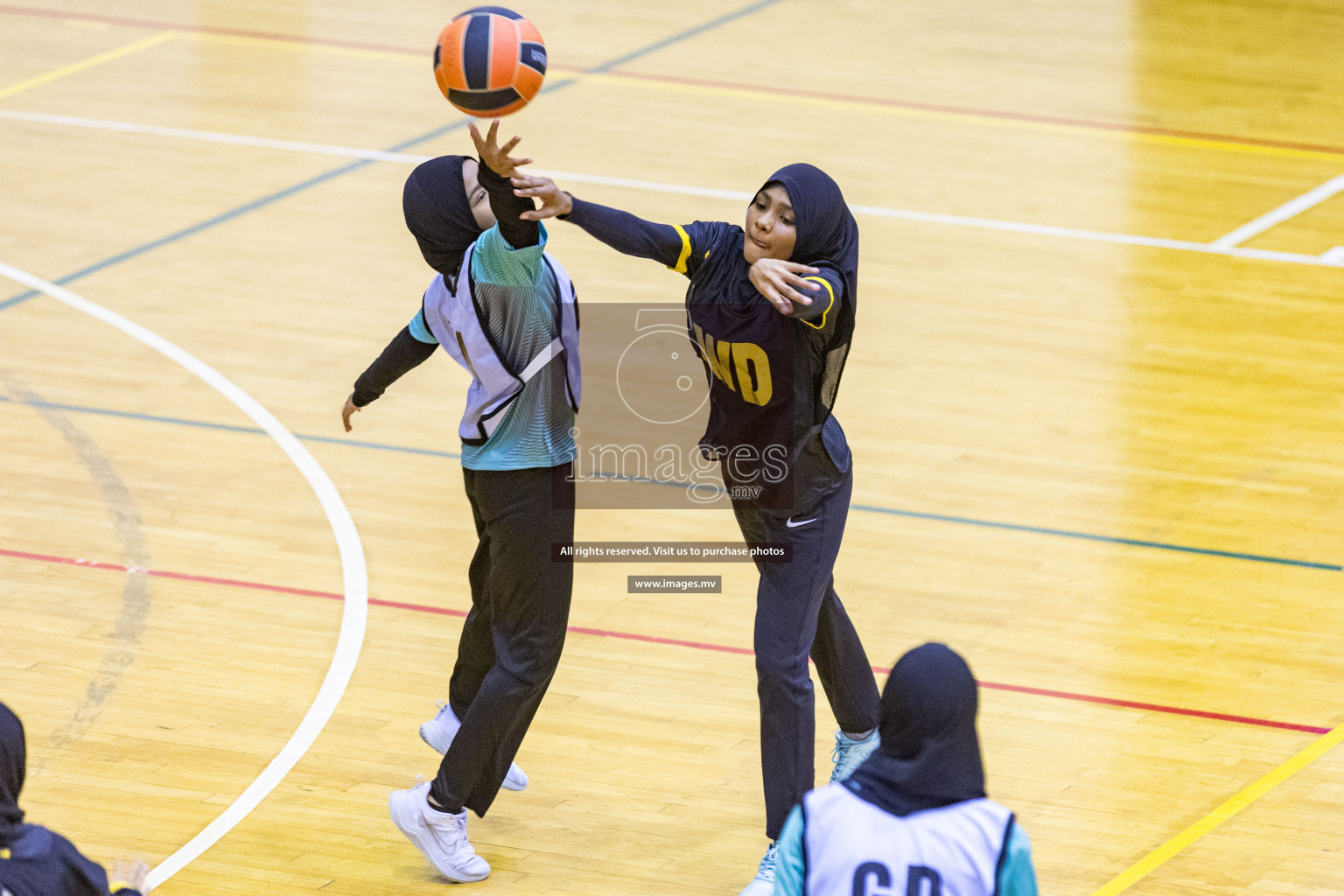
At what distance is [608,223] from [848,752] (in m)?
2.06

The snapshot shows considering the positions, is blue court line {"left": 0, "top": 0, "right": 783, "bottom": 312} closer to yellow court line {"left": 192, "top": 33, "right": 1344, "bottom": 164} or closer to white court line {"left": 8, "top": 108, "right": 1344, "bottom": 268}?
white court line {"left": 8, "top": 108, "right": 1344, "bottom": 268}

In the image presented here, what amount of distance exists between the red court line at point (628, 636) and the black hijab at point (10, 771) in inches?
131

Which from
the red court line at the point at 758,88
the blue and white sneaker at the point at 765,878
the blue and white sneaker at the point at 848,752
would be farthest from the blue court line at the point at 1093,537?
the red court line at the point at 758,88

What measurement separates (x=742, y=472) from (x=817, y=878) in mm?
1873

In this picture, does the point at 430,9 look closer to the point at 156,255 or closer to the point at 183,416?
the point at 156,255

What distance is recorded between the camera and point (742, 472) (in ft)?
16.3

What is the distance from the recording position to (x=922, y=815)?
10.6 feet

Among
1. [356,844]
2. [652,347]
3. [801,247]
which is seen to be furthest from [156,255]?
[801,247]

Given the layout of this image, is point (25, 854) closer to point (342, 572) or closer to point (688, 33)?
point (342, 572)

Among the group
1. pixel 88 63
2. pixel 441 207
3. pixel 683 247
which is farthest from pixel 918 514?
pixel 88 63

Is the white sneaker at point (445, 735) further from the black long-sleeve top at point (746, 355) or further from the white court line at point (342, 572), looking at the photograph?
the black long-sleeve top at point (746, 355)

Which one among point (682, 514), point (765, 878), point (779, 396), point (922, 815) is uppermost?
point (779, 396)

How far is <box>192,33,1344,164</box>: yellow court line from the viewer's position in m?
12.6

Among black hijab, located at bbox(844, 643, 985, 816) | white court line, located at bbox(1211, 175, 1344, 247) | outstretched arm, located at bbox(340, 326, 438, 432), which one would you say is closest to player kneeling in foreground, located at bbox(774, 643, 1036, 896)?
black hijab, located at bbox(844, 643, 985, 816)
